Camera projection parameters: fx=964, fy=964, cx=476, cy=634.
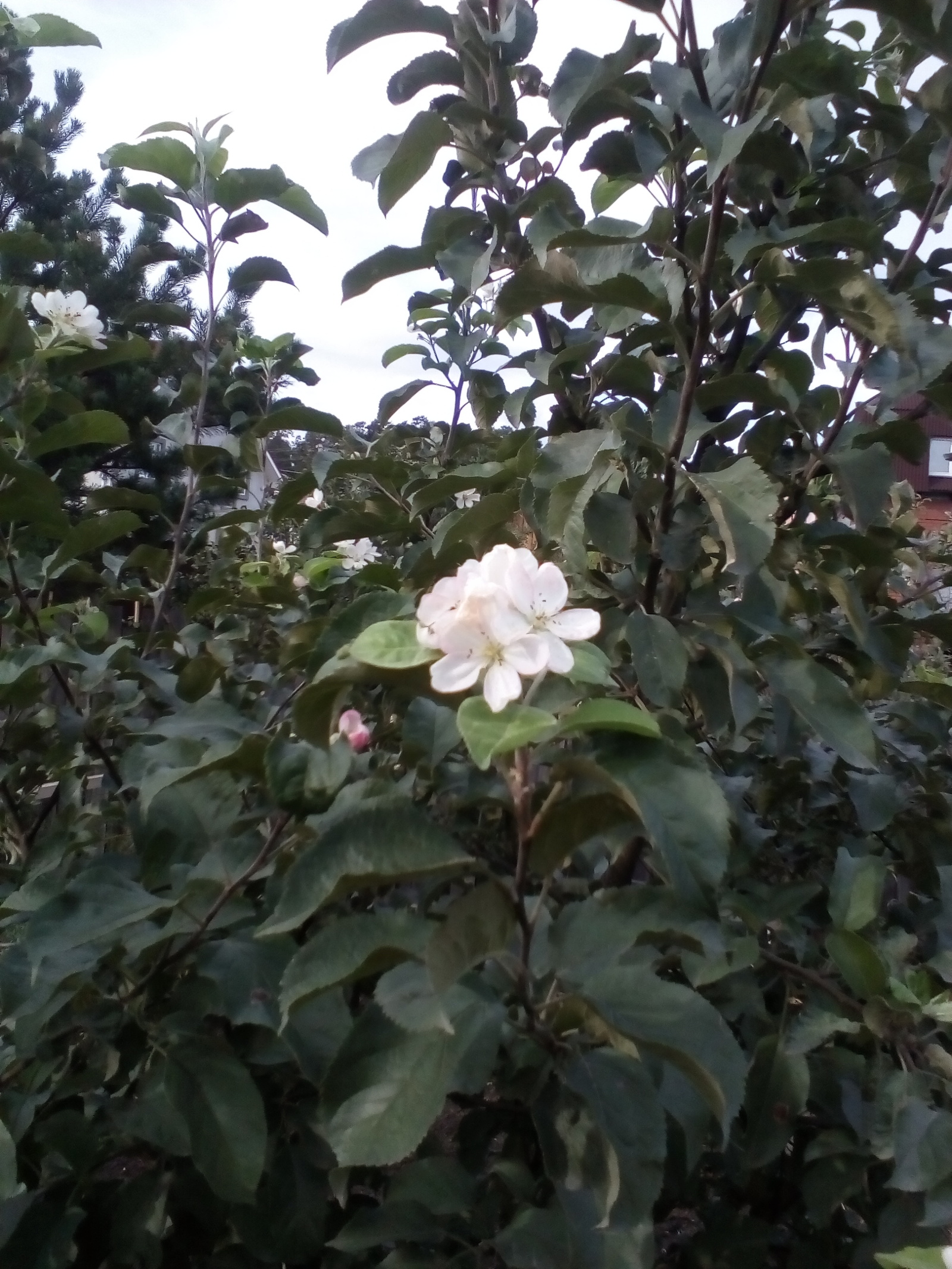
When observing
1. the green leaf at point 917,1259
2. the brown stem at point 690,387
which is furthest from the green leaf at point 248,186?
the green leaf at point 917,1259

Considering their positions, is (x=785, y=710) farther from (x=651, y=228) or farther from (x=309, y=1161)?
(x=309, y=1161)

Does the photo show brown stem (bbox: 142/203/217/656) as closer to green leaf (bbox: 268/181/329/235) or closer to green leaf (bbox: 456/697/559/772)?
green leaf (bbox: 268/181/329/235)

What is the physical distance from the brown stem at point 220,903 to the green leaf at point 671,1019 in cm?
32

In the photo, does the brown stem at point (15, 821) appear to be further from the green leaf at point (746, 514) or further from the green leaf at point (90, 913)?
the green leaf at point (746, 514)

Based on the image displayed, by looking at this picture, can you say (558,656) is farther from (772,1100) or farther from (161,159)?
(161,159)

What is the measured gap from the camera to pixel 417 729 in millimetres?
964

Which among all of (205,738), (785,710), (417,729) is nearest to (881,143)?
(785,710)

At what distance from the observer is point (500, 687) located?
2.35ft

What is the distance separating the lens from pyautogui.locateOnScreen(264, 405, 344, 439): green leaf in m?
1.59

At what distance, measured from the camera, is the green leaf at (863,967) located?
1039 mm

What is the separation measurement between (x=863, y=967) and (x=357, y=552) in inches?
78.6

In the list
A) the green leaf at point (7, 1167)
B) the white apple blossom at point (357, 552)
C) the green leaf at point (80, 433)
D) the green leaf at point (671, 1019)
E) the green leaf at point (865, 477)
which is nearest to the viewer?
the green leaf at point (671, 1019)

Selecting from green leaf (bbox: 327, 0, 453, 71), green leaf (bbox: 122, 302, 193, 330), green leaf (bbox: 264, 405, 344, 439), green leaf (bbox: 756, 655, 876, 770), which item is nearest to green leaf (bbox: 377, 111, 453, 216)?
green leaf (bbox: 327, 0, 453, 71)

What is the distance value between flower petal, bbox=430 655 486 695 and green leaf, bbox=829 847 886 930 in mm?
647
